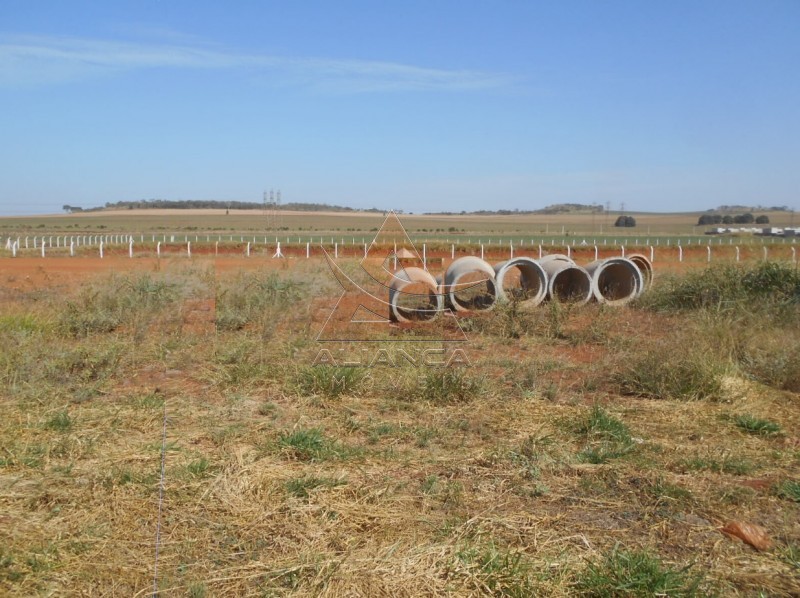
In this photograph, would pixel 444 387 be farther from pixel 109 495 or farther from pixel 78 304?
pixel 78 304

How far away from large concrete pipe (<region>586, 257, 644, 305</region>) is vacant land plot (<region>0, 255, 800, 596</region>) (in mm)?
3176

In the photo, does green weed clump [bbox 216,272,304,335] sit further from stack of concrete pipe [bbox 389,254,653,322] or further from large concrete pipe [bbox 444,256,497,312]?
large concrete pipe [bbox 444,256,497,312]

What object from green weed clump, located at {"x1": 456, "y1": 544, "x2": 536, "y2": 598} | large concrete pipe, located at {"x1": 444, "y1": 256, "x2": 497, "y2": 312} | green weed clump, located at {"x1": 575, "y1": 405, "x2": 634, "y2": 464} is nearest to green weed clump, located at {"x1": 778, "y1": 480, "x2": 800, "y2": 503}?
green weed clump, located at {"x1": 575, "y1": 405, "x2": 634, "y2": 464}

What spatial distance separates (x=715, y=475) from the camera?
16.2ft

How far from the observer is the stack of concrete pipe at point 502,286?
446 inches

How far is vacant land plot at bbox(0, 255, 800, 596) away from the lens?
3.61 metres

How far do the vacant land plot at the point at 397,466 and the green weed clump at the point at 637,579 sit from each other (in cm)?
1

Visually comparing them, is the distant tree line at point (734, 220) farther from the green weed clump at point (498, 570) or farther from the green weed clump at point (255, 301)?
the green weed clump at point (498, 570)

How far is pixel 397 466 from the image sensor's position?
5031 millimetres

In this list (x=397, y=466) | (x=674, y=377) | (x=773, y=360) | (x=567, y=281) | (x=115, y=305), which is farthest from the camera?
(x=567, y=281)

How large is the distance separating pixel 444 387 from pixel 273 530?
2851mm

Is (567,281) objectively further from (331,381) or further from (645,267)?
(331,381)

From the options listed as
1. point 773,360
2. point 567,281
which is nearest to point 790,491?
point 773,360

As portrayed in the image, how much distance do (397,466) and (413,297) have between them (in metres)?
6.86
